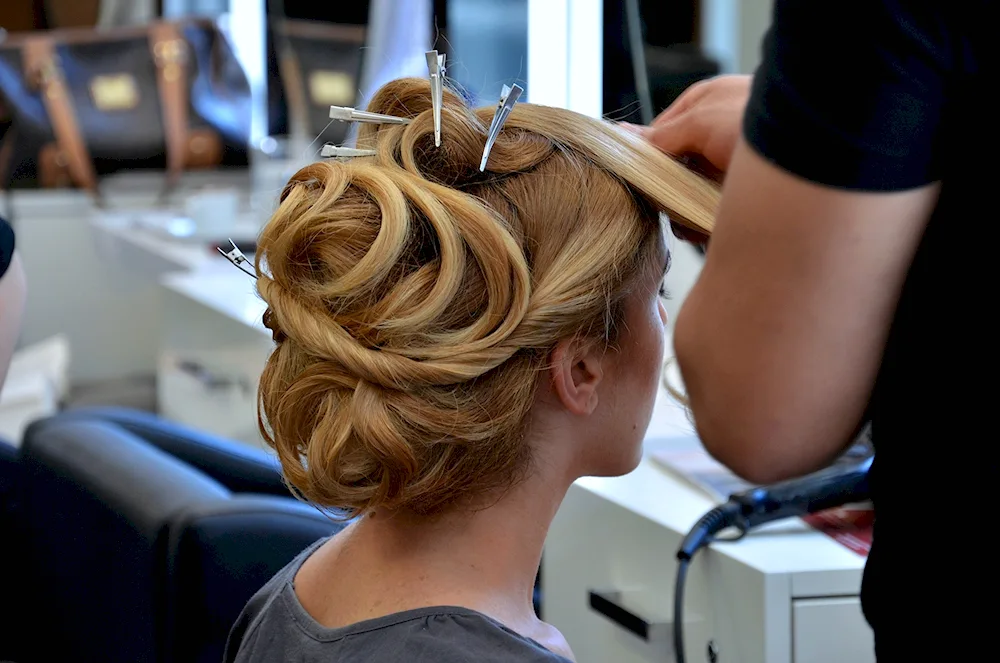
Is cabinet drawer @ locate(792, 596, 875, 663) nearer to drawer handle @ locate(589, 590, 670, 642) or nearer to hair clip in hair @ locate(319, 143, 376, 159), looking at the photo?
drawer handle @ locate(589, 590, 670, 642)

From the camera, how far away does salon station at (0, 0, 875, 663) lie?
927mm

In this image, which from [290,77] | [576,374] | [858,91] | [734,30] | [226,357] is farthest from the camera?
[290,77]

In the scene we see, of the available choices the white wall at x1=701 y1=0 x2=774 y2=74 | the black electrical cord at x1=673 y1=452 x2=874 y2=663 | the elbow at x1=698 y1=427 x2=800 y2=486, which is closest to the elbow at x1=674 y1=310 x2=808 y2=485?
the elbow at x1=698 y1=427 x2=800 y2=486

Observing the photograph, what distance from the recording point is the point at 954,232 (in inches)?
19.6

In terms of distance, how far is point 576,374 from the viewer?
784mm

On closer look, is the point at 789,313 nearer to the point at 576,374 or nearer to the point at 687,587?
the point at 576,374

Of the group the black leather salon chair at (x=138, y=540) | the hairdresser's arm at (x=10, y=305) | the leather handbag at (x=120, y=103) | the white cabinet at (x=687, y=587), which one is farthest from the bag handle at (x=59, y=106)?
the white cabinet at (x=687, y=587)

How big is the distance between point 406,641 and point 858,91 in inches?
16.3

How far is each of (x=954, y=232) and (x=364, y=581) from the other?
1.43ft

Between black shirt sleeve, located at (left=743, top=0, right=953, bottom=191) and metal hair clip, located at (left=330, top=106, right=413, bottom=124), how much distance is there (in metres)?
0.36

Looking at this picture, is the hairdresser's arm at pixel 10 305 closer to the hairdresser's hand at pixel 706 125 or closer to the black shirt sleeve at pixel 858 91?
the hairdresser's hand at pixel 706 125

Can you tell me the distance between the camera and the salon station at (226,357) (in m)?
0.93

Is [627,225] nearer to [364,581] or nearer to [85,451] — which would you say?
[364,581]

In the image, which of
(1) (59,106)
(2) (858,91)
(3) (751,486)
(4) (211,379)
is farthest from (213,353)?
(2) (858,91)
